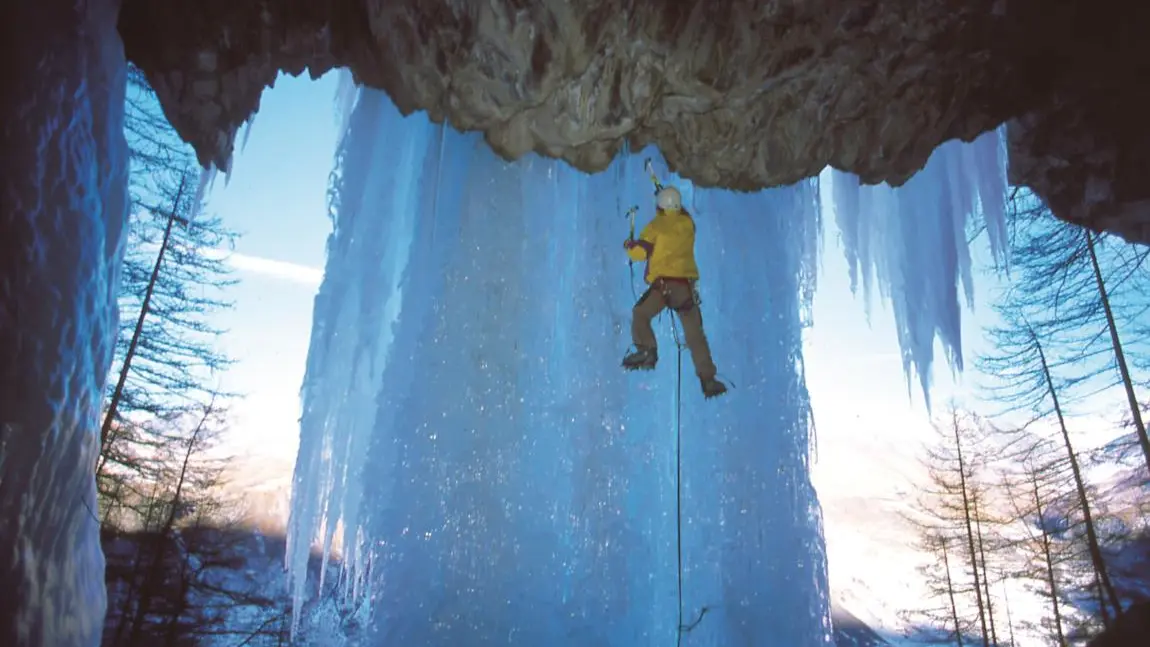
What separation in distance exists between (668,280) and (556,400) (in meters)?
1.88

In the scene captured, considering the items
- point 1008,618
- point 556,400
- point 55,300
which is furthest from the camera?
point 1008,618

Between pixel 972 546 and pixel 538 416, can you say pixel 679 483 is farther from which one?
pixel 972 546

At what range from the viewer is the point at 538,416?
5.27 metres

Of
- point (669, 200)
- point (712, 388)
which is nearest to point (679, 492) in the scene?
point (712, 388)

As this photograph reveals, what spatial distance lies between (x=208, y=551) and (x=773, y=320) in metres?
13.2

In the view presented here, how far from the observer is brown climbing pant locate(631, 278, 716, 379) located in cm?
400

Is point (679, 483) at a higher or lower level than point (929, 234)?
lower

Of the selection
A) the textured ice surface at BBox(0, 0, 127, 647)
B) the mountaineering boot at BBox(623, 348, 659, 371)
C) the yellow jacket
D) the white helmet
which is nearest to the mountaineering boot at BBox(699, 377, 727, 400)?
the mountaineering boot at BBox(623, 348, 659, 371)

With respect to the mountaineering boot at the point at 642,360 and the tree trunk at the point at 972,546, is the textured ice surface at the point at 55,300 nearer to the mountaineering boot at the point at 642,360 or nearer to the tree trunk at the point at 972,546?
the mountaineering boot at the point at 642,360

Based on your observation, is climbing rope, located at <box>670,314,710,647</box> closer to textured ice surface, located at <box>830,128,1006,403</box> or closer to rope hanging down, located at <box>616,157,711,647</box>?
rope hanging down, located at <box>616,157,711,647</box>

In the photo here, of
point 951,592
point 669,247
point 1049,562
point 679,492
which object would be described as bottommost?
point 951,592

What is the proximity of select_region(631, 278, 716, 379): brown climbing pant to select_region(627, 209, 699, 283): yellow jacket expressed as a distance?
0.24 ft

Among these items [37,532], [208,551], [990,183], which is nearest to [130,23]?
[37,532]

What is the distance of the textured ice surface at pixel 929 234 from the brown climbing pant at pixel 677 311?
2.71 m
